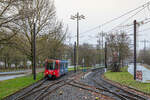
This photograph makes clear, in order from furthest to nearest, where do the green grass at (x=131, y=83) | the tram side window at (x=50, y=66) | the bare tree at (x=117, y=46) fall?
the bare tree at (x=117, y=46) → the tram side window at (x=50, y=66) → the green grass at (x=131, y=83)

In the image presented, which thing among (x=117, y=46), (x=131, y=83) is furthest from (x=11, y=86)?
(x=117, y=46)

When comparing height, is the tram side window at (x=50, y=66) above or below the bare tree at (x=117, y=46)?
below

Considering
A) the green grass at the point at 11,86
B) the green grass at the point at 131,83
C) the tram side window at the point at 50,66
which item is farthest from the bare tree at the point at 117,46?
the green grass at the point at 11,86

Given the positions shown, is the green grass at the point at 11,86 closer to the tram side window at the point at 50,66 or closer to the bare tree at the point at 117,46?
the tram side window at the point at 50,66

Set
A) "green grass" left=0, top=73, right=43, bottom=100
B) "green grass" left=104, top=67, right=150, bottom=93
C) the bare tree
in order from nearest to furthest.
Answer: "green grass" left=0, top=73, right=43, bottom=100 < "green grass" left=104, top=67, right=150, bottom=93 < the bare tree

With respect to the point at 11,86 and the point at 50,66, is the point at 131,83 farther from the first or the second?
the point at 11,86

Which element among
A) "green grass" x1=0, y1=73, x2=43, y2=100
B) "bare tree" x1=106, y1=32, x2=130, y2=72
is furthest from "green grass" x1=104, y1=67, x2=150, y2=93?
"bare tree" x1=106, y1=32, x2=130, y2=72

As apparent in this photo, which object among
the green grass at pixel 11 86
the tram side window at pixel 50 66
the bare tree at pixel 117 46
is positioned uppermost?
the bare tree at pixel 117 46

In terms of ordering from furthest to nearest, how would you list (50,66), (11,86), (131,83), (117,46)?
(117,46) → (50,66) → (131,83) → (11,86)

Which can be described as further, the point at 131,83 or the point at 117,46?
the point at 117,46

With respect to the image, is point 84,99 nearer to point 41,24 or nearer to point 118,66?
point 41,24

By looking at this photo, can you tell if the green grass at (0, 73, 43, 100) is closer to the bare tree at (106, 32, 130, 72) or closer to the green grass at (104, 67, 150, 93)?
the green grass at (104, 67, 150, 93)

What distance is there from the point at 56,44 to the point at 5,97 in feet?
60.8

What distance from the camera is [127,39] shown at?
28578 mm
